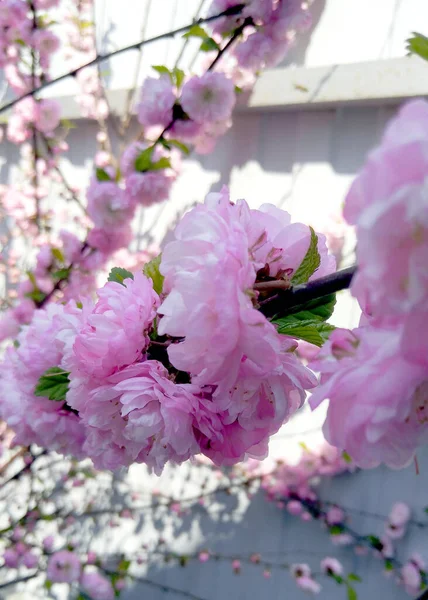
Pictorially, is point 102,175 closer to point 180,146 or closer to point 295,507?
point 180,146

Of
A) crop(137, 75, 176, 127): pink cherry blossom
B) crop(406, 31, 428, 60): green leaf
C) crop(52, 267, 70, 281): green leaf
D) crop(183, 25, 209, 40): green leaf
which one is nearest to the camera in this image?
crop(406, 31, 428, 60): green leaf

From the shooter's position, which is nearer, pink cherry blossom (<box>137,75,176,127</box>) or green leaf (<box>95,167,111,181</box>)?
pink cherry blossom (<box>137,75,176,127</box>)

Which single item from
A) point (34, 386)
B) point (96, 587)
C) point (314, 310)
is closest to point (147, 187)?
point (34, 386)

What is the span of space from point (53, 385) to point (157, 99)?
3.25ft

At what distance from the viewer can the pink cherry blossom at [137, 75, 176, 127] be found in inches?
51.1

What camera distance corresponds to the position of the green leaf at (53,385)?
0.54 meters

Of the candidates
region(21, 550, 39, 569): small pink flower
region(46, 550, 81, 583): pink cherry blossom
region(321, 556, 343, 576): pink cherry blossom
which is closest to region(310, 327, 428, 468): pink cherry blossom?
region(321, 556, 343, 576): pink cherry blossom

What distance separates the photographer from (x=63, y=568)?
5.18 ft

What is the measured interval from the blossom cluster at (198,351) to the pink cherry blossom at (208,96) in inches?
37.2

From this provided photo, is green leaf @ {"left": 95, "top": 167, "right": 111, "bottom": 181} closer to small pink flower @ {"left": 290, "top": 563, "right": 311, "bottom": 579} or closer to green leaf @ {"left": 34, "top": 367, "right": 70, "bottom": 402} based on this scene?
green leaf @ {"left": 34, "top": 367, "right": 70, "bottom": 402}

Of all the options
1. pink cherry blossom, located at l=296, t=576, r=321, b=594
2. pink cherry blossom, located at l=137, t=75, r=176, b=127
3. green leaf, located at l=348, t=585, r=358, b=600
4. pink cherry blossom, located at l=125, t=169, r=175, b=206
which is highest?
pink cherry blossom, located at l=137, t=75, r=176, b=127

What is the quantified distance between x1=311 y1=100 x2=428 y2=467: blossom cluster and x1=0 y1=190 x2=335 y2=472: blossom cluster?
72 mm

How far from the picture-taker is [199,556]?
5.52 feet

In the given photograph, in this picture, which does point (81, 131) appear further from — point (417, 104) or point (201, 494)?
point (417, 104)
